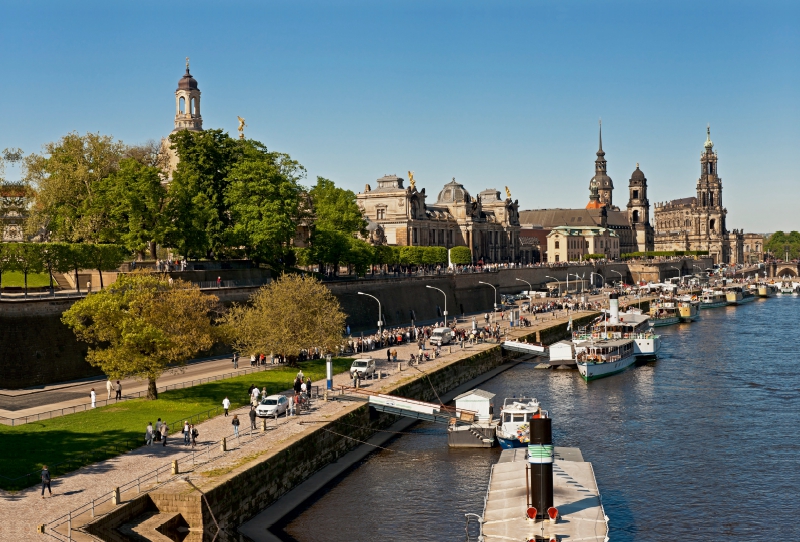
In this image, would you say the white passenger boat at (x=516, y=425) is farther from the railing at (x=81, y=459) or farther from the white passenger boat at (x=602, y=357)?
the white passenger boat at (x=602, y=357)

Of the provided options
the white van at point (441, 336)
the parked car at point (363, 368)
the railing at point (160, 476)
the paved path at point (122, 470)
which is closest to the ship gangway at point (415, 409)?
the paved path at point (122, 470)

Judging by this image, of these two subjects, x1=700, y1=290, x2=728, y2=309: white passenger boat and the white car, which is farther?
x1=700, y1=290, x2=728, y2=309: white passenger boat

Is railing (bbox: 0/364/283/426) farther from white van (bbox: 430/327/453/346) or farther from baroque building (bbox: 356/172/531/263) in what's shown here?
baroque building (bbox: 356/172/531/263)

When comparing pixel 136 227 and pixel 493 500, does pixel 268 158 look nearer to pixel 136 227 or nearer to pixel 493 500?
pixel 136 227

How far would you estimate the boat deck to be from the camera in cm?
3042

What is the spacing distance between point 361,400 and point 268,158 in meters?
40.4

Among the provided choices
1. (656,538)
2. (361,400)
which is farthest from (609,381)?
(656,538)

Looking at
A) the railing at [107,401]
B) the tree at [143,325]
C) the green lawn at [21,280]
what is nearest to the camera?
the railing at [107,401]

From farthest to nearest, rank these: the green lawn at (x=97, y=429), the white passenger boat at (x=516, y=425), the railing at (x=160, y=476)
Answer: the white passenger boat at (x=516, y=425), the green lawn at (x=97, y=429), the railing at (x=160, y=476)

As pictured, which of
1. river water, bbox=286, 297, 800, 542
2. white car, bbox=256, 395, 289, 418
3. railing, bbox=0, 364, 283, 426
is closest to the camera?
river water, bbox=286, 297, 800, 542

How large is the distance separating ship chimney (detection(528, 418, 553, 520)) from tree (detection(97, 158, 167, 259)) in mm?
48373

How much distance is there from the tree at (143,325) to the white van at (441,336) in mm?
32623

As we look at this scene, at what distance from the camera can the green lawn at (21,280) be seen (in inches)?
2714

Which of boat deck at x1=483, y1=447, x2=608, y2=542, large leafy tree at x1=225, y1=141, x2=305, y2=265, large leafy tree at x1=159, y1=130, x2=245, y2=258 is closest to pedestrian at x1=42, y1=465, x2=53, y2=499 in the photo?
boat deck at x1=483, y1=447, x2=608, y2=542
